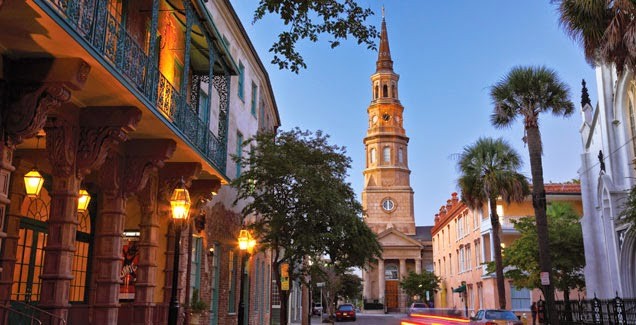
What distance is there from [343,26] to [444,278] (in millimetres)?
68609

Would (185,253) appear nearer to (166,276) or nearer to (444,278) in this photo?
(166,276)

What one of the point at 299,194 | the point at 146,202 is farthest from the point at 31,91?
the point at 299,194

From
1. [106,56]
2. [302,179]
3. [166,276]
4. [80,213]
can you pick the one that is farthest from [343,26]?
[302,179]

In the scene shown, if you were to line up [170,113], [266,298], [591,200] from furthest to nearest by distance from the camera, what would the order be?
[266,298], [591,200], [170,113]

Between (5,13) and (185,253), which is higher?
(5,13)

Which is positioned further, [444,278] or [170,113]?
[444,278]

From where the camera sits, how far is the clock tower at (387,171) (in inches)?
3809

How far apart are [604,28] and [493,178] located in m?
16.2

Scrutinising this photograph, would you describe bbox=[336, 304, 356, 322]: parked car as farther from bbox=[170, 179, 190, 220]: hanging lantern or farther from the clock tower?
bbox=[170, 179, 190, 220]: hanging lantern

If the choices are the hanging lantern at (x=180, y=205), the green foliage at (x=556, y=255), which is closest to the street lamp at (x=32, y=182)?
the hanging lantern at (x=180, y=205)

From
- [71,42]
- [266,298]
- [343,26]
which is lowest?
[266,298]

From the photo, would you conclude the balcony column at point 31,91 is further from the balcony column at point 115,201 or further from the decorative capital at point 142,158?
the decorative capital at point 142,158

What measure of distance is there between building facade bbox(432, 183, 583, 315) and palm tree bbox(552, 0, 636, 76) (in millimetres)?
19434

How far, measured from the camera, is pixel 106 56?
28.9 ft
